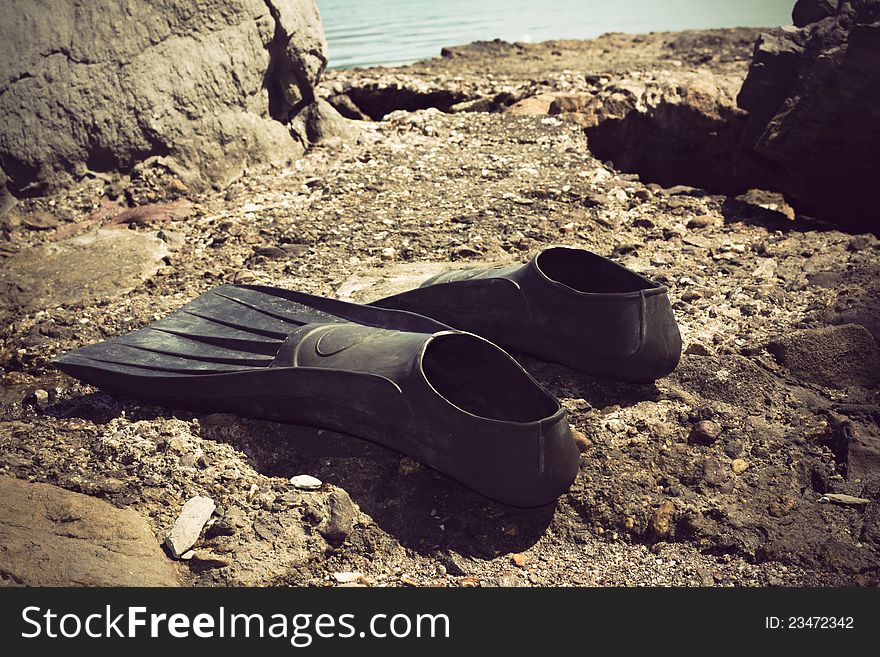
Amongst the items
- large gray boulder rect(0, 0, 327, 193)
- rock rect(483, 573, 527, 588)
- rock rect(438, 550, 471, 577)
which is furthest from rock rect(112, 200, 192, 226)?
rock rect(483, 573, 527, 588)

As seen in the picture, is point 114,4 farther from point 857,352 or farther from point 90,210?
point 857,352

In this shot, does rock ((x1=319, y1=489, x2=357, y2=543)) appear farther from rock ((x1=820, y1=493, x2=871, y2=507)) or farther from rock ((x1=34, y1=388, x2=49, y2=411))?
rock ((x1=820, y1=493, x2=871, y2=507))

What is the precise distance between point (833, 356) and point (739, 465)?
74 cm

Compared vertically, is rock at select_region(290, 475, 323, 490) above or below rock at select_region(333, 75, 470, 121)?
below

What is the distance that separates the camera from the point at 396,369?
7.37ft

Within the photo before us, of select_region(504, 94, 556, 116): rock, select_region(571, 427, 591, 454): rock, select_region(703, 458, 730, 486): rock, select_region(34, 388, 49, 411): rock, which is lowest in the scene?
select_region(703, 458, 730, 486): rock

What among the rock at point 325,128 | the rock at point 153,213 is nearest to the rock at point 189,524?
the rock at point 153,213

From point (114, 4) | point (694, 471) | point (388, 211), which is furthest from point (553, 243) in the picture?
point (114, 4)

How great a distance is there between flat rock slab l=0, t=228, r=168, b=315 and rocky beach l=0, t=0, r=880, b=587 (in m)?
0.02

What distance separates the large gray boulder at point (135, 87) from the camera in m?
4.54

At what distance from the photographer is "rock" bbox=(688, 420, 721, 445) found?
254cm

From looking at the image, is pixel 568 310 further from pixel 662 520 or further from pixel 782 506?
pixel 782 506

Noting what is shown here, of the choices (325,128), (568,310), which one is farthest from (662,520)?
(325,128)

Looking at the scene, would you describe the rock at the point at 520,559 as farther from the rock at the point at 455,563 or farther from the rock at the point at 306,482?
the rock at the point at 306,482
